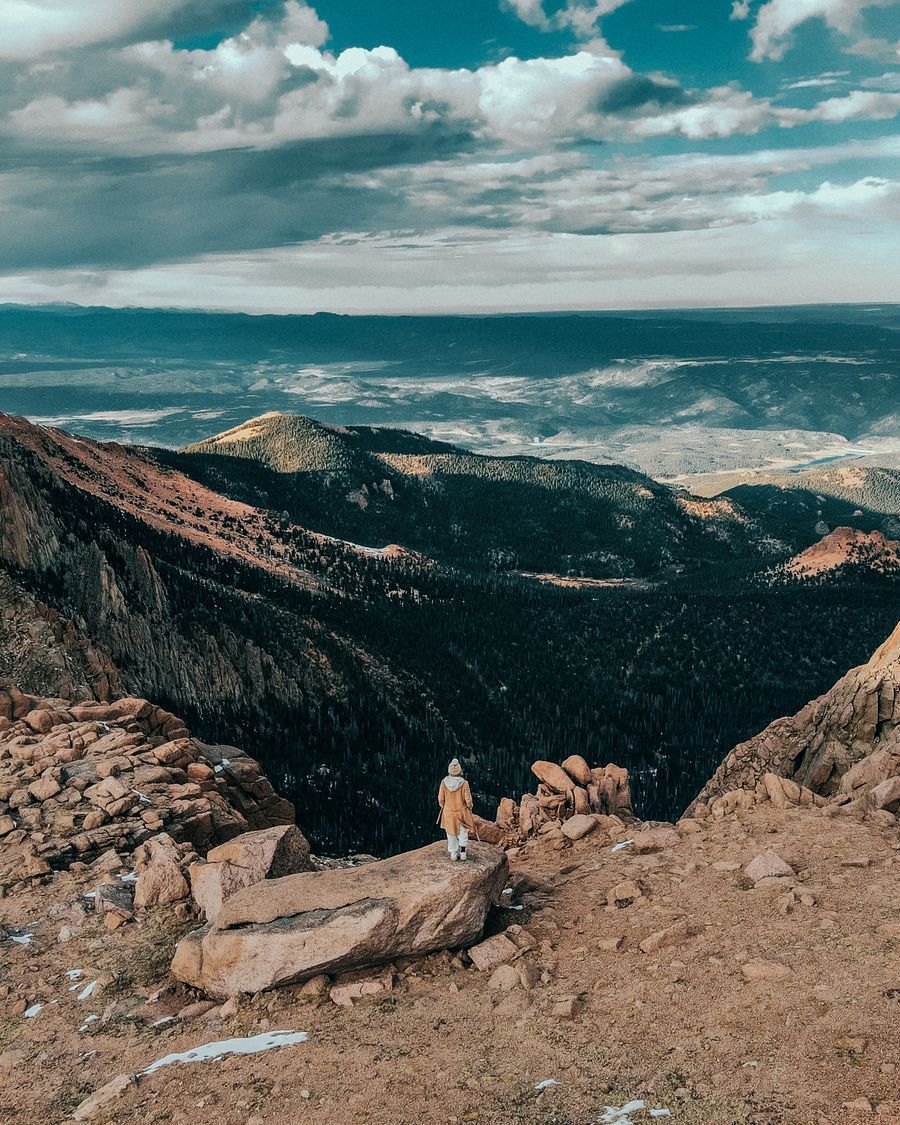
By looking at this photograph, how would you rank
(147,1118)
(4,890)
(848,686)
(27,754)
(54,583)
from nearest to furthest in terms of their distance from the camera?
1. (147,1118)
2. (4,890)
3. (27,754)
4. (848,686)
5. (54,583)

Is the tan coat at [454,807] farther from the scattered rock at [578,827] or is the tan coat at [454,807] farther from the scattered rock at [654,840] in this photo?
the scattered rock at [578,827]

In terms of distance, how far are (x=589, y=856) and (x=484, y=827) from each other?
35.2 feet

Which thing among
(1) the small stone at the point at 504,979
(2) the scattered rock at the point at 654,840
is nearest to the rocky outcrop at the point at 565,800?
(2) the scattered rock at the point at 654,840

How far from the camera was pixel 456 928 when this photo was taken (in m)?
29.6

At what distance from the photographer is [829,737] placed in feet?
223

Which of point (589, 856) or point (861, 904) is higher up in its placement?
point (861, 904)

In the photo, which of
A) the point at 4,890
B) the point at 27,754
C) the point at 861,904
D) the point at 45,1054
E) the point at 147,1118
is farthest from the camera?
the point at 27,754

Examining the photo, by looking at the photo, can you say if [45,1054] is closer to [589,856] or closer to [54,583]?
[589,856]

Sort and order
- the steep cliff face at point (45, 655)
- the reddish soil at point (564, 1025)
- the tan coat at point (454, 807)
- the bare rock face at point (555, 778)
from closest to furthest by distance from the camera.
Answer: the reddish soil at point (564, 1025)
the tan coat at point (454, 807)
the bare rock face at point (555, 778)
the steep cliff face at point (45, 655)

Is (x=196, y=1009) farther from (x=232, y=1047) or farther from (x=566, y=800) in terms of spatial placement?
(x=566, y=800)

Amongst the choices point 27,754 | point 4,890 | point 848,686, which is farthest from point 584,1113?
A: point 848,686

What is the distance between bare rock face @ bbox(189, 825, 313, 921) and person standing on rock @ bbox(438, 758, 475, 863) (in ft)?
22.1

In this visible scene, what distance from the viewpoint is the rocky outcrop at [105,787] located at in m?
41.3

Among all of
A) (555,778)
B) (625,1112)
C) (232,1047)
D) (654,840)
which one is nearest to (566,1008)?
(625,1112)
